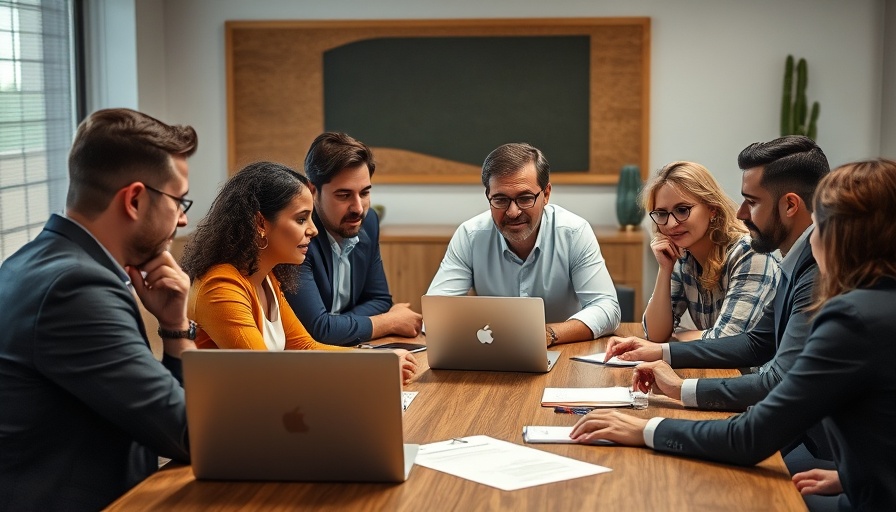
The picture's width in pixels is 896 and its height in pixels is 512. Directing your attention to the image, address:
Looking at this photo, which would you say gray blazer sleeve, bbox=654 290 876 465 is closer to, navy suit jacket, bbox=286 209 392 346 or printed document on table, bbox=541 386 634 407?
printed document on table, bbox=541 386 634 407

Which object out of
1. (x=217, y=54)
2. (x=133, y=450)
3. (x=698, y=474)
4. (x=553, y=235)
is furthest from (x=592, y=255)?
(x=217, y=54)

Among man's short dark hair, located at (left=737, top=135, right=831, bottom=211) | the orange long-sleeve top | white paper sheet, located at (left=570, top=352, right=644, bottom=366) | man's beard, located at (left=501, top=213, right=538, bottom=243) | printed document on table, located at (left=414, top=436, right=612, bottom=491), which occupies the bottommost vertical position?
printed document on table, located at (left=414, top=436, right=612, bottom=491)

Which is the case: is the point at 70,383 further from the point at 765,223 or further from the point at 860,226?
the point at 765,223

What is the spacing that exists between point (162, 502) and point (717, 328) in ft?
5.75

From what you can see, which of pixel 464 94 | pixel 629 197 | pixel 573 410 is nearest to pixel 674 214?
pixel 573 410

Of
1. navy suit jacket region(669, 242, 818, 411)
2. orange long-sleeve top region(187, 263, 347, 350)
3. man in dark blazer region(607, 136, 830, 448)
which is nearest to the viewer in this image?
navy suit jacket region(669, 242, 818, 411)

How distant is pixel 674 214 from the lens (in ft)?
9.95

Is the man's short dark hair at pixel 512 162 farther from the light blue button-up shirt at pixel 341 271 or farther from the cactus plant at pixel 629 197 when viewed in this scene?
the cactus plant at pixel 629 197

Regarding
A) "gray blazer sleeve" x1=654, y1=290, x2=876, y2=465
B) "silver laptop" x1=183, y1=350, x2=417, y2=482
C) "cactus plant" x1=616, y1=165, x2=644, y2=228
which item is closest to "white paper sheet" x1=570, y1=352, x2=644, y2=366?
"gray blazer sleeve" x1=654, y1=290, x2=876, y2=465

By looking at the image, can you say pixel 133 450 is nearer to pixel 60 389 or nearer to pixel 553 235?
pixel 60 389

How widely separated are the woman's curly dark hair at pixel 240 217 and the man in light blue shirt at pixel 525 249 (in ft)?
3.10

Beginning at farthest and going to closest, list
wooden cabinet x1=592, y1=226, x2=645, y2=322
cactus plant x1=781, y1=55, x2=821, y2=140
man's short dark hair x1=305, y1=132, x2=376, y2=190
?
1. cactus plant x1=781, y1=55, x2=821, y2=140
2. wooden cabinet x1=592, y1=226, x2=645, y2=322
3. man's short dark hair x1=305, y1=132, x2=376, y2=190

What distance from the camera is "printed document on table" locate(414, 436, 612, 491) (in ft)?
5.51

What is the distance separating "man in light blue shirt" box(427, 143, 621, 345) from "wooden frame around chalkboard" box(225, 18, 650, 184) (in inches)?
78.7
